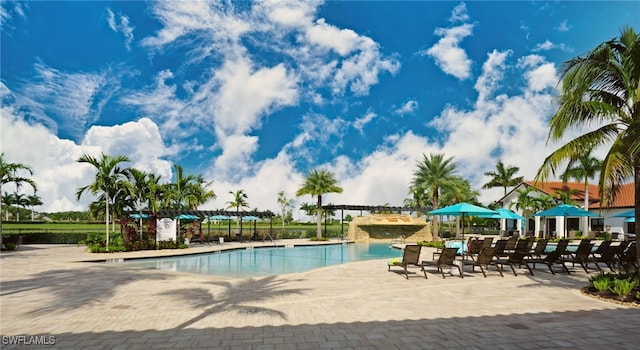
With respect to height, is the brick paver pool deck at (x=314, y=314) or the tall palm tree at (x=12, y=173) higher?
the tall palm tree at (x=12, y=173)

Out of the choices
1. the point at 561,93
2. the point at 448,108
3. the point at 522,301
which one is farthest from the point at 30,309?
the point at 448,108

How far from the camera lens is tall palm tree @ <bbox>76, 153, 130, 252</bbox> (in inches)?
741

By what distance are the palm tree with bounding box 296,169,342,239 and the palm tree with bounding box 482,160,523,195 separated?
2217cm

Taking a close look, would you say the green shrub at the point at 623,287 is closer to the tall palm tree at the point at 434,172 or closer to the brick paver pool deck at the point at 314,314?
the brick paver pool deck at the point at 314,314

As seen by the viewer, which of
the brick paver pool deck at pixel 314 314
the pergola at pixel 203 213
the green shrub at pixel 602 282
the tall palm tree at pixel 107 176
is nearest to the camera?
the brick paver pool deck at pixel 314 314

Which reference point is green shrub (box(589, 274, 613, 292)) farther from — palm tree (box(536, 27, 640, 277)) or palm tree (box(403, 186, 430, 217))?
palm tree (box(403, 186, 430, 217))

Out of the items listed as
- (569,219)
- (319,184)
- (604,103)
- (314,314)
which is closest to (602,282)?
(604,103)

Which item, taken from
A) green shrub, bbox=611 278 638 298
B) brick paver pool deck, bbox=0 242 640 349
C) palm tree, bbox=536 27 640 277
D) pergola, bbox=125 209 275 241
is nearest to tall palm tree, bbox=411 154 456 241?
pergola, bbox=125 209 275 241

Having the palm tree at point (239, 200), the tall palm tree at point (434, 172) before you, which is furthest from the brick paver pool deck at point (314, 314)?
the palm tree at point (239, 200)

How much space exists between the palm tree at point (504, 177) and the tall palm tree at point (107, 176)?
42.5 metres

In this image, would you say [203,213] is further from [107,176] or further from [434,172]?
[434,172]

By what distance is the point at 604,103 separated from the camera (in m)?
8.00

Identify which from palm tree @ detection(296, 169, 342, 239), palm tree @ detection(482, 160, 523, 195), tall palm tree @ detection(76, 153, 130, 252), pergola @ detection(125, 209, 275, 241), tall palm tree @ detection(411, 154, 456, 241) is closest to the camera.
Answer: tall palm tree @ detection(76, 153, 130, 252)

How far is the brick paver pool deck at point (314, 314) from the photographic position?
514cm
